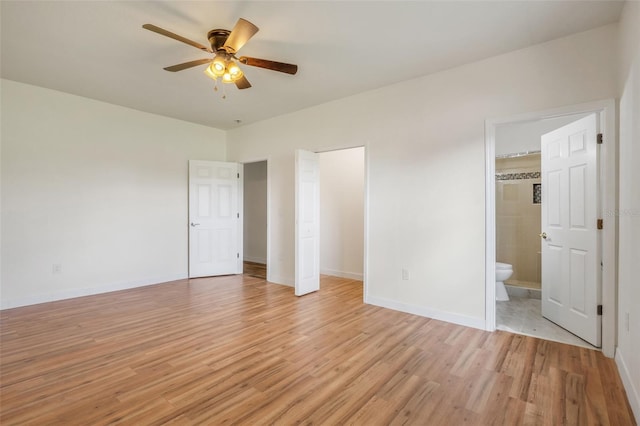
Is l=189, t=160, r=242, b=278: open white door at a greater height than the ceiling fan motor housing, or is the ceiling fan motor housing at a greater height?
the ceiling fan motor housing

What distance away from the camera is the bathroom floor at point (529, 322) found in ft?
9.31

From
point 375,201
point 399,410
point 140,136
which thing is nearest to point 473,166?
point 375,201

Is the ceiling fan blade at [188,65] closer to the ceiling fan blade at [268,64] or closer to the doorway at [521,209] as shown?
the ceiling fan blade at [268,64]

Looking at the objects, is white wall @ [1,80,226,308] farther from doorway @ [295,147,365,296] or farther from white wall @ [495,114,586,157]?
white wall @ [495,114,586,157]

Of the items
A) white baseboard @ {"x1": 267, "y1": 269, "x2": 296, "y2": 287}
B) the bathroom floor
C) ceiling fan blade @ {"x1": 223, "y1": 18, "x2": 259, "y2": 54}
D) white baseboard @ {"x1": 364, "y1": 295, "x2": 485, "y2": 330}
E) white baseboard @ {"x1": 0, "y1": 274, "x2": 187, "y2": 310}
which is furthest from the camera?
white baseboard @ {"x1": 267, "y1": 269, "x2": 296, "y2": 287}

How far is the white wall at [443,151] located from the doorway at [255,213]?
338 centimetres

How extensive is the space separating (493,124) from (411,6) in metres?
1.46

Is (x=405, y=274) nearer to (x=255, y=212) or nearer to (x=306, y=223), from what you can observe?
(x=306, y=223)

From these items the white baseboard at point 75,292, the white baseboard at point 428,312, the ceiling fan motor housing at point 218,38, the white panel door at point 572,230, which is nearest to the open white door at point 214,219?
the white baseboard at point 75,292

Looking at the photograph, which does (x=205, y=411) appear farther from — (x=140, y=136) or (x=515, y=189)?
(x=515, y=189)

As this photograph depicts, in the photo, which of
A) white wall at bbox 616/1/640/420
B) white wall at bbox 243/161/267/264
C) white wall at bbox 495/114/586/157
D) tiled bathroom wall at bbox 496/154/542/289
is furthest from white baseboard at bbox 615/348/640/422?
white wall at bbox 243/161/267/264

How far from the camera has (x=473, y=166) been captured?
10.3 feet

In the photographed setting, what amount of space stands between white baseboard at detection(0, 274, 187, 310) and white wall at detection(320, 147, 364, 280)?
292cm

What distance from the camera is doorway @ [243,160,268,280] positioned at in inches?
283
